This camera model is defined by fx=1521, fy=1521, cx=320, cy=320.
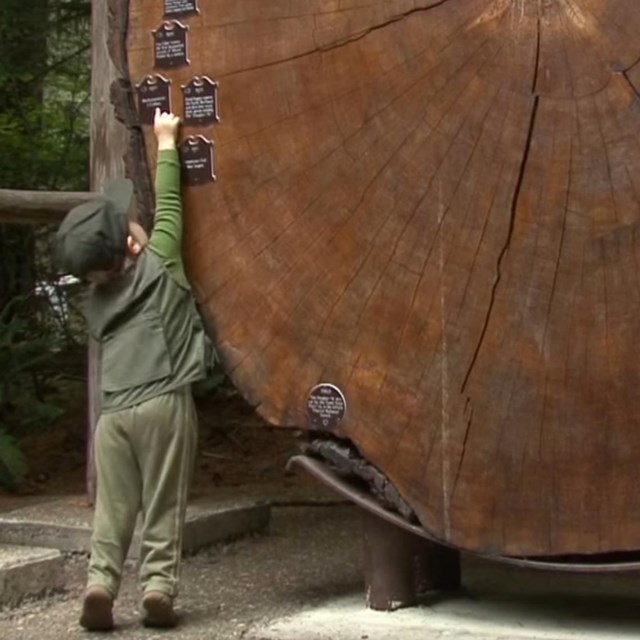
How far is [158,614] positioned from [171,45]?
1.62 meters

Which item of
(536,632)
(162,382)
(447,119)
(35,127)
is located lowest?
(536,632)

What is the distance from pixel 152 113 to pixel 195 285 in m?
0.53

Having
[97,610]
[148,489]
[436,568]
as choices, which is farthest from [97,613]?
[436,568]

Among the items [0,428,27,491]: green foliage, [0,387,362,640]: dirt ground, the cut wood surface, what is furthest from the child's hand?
[0,428,27,491]: green foliage

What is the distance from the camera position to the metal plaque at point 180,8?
14.2ft

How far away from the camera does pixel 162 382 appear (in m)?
4.30

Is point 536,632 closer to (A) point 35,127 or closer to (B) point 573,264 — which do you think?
(B) point 573,264

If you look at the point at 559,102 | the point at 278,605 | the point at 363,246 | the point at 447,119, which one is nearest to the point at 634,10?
the point at 559,102

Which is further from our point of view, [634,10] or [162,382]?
[162,382]

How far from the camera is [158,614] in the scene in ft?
14.1

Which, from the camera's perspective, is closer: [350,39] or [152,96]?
[350,39]

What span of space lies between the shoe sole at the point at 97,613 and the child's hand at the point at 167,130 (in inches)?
50.6

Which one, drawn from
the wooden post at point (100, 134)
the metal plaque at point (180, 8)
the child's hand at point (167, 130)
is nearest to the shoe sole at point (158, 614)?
the child's hand at point (167, 130)

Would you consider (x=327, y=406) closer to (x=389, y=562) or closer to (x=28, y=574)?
(x=389, y=562)
